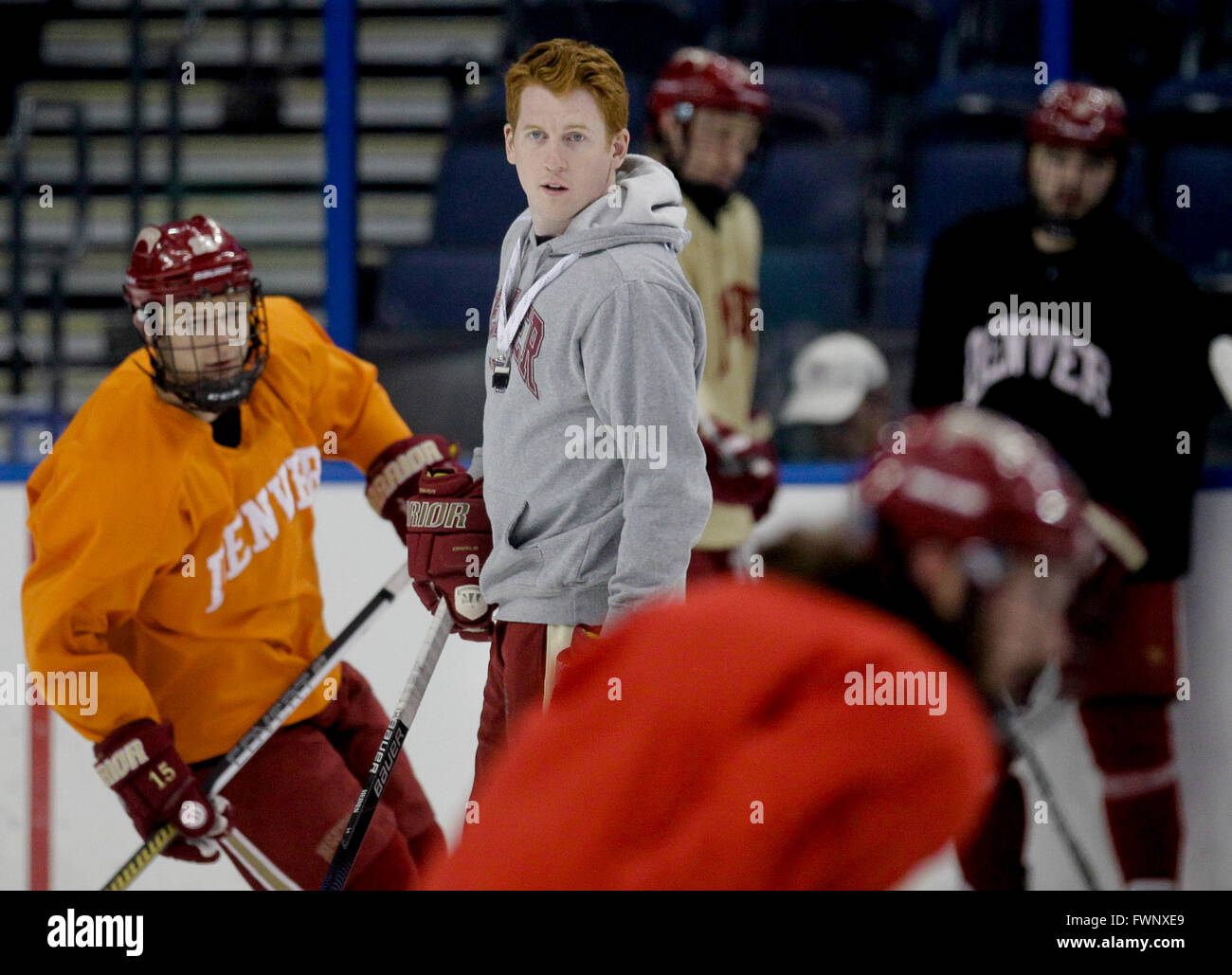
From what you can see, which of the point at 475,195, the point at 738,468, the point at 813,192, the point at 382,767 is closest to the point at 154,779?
the point at 382,767

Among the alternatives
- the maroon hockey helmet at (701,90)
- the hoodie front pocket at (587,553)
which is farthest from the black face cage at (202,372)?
the maroon hockey helmet at (701,90)

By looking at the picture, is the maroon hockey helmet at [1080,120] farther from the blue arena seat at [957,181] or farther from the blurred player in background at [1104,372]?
the blue arena seat at [957,181]

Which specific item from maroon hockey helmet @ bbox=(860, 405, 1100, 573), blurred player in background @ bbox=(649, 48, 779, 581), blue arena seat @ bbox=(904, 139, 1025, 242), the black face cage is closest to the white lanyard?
the black face cage

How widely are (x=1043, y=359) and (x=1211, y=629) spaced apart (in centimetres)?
53

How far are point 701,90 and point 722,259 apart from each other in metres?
0.27

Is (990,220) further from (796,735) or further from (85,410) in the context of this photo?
(796,735)

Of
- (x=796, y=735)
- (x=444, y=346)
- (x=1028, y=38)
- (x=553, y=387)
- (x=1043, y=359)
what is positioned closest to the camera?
(x=796, y=735)

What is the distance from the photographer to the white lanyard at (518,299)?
1620 mm

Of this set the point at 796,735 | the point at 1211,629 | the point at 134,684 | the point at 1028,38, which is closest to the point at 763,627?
the point at 796,735

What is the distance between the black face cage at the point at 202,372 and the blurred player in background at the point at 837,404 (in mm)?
1073

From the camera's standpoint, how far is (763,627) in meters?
0.48

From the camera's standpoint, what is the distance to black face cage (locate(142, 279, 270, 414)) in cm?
188

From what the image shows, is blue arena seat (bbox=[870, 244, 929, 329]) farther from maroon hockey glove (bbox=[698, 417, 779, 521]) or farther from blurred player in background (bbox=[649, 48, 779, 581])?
maroon hockey glove (bbox=[698, 417, 779, 521])
